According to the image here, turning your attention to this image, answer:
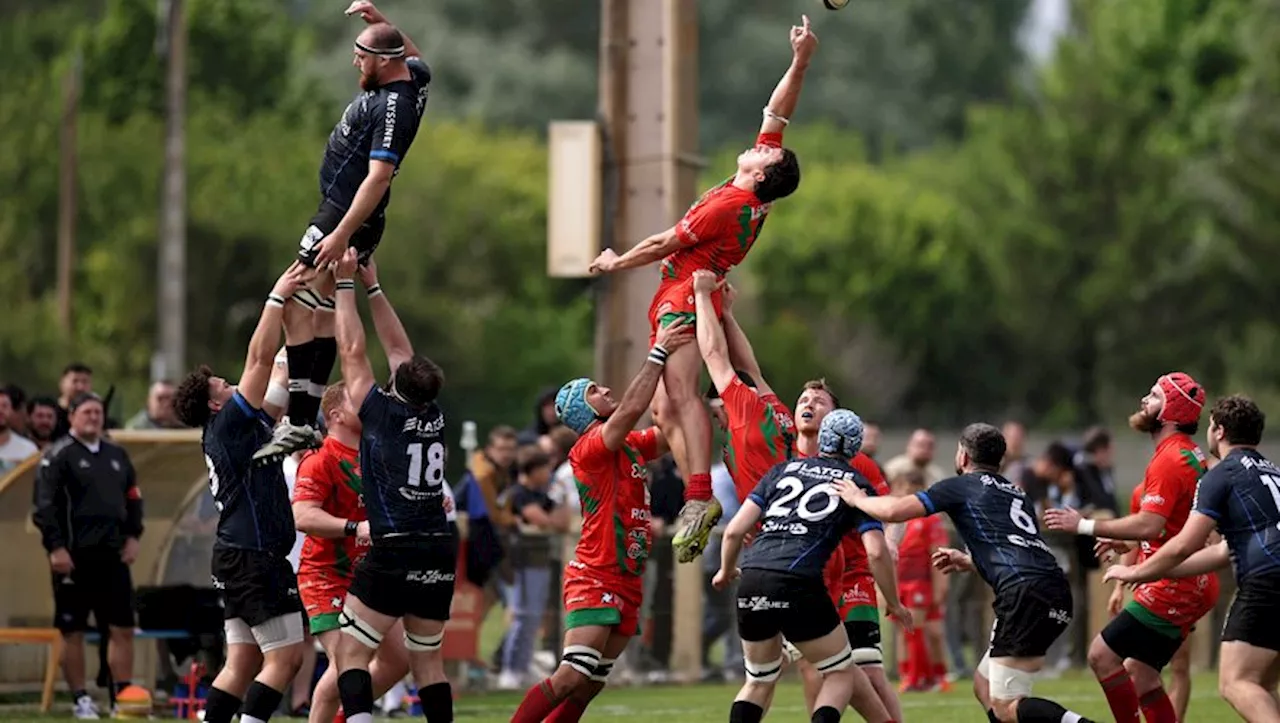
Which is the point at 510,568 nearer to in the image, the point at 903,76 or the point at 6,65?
the point at 6,65

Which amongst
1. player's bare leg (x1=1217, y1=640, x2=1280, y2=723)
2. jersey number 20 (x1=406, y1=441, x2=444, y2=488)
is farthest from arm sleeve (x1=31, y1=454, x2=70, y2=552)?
player's bare leg (x1=1217, y1=640, x2=1280, y2=723)

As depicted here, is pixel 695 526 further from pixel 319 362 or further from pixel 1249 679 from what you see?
pixel 1249 679

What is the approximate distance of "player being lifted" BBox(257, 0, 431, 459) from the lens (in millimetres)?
13547

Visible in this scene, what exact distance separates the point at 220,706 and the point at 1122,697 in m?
5.44

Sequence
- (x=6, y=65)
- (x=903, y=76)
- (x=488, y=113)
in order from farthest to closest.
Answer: (x=903, y=76)
(x=488, y=113)
(x=6, y=65)

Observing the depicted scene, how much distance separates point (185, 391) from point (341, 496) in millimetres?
1289

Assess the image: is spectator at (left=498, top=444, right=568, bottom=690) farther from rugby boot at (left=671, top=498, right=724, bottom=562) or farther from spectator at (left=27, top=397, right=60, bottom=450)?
rugby boot at (left=671, top=498, right=724, bottom=562)

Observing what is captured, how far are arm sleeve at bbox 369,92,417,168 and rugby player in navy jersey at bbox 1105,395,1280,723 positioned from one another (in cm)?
472

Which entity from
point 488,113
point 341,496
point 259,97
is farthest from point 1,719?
point 488,113

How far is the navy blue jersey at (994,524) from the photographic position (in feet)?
43.4

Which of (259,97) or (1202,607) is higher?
(259,97)

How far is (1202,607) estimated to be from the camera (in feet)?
48.5

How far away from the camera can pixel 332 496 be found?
48.5ft

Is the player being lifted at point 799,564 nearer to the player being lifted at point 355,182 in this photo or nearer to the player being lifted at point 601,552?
the player being lifted at point 601,552
